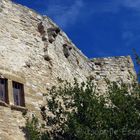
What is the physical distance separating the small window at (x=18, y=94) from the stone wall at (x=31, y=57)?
107 mm

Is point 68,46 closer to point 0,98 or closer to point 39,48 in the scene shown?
point 39,48

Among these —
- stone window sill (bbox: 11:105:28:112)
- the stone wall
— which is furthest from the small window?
stone window sill (bbox: 11:105:28:112)

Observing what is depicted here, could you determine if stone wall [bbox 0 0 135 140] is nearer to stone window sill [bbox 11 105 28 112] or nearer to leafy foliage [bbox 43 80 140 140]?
stone window sill [bbox 11 105 28 112]

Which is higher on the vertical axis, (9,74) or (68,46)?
(68,46)

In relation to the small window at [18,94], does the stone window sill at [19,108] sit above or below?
below

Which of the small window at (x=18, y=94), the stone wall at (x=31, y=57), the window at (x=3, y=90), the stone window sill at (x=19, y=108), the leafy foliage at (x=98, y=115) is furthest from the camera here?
the small window at (x=18, y=94)

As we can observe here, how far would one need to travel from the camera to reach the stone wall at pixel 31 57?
13530 millimetres

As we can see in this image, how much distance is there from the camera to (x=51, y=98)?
1441cm

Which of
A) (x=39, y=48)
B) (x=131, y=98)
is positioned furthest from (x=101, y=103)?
(x=39, y=48)

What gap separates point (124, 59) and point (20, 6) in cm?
579

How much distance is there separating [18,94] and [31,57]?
1434mm

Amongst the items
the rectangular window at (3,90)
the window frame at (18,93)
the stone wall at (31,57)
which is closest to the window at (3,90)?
the rectangular window at (3,90)

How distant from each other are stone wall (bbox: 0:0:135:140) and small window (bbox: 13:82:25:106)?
0.11 m

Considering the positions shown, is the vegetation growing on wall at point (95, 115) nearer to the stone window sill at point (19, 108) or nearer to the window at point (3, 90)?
the stone window sill at point (19, 108)
